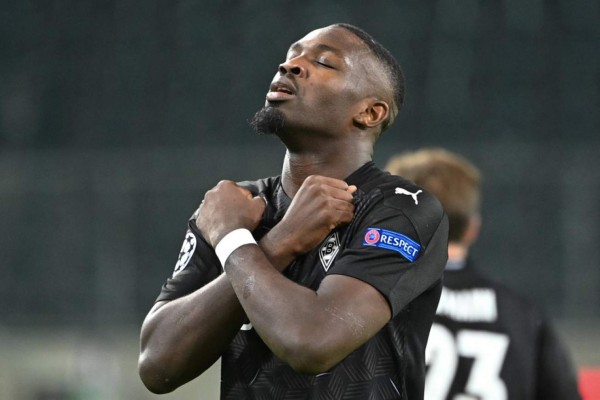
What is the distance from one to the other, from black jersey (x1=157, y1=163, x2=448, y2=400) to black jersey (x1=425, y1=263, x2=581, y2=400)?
1.37 m

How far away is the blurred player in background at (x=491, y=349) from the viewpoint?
3.95 metres

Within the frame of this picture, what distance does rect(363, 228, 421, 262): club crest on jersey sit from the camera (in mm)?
2480

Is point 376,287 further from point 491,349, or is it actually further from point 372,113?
point 491,349

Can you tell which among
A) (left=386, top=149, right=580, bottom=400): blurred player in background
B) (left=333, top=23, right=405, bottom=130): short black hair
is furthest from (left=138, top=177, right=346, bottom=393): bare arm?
(left=386, top=149, right=580, bottom=400): blurred player in background

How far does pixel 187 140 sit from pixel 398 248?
362 inches

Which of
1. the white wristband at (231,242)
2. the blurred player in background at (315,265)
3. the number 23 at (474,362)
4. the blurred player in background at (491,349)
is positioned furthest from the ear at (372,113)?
the number 23 at (474,362)

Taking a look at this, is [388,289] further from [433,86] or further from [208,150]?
[433,86]

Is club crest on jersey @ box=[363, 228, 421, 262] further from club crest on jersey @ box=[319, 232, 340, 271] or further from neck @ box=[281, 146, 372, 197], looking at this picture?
neck @ box=[281, 146, 372, 197]

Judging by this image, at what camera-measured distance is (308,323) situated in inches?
91.4

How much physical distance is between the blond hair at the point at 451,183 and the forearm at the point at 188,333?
1.88 meters

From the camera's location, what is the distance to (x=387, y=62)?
2922mm

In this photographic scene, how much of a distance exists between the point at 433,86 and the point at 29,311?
500 centimetres

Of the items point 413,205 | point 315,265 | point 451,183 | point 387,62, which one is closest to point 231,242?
point 315,265

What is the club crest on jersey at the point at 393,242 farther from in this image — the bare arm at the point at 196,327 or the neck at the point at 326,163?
the neck at the point at 326,163
